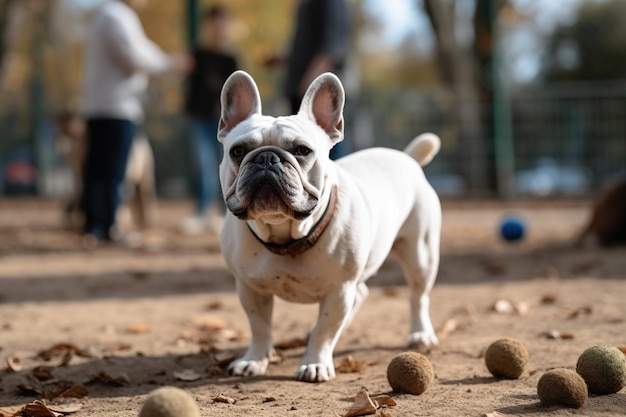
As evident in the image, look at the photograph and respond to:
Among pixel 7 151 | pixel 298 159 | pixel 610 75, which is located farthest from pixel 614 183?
pixel 610 75

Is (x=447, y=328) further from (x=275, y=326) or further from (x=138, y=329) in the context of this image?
(x=138, y=329)

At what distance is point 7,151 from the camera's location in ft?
57.2

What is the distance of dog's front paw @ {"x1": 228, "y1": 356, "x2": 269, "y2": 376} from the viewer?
3.55 m

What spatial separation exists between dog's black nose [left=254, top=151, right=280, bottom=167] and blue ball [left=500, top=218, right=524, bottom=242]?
555 cm

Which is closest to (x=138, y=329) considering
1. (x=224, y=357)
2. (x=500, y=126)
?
(x=224, y=357)

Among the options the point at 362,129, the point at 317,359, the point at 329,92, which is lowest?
the point at 317,359

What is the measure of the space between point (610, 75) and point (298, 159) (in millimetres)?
22037

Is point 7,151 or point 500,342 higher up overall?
point 7,151

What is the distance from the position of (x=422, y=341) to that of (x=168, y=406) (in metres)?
1.86

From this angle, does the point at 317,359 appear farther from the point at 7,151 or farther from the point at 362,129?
the point at 7,151

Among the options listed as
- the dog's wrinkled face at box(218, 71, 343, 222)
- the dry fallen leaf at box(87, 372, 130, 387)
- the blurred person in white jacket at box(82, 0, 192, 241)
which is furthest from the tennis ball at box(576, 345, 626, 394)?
the blurred person in white jacket at box(82, 0, 192, 241)

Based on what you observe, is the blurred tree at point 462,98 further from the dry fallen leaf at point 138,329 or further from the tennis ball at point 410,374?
the tennis ball at point 410,374

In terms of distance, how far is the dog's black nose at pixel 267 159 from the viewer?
3.05 meters

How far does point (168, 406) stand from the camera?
245cm
